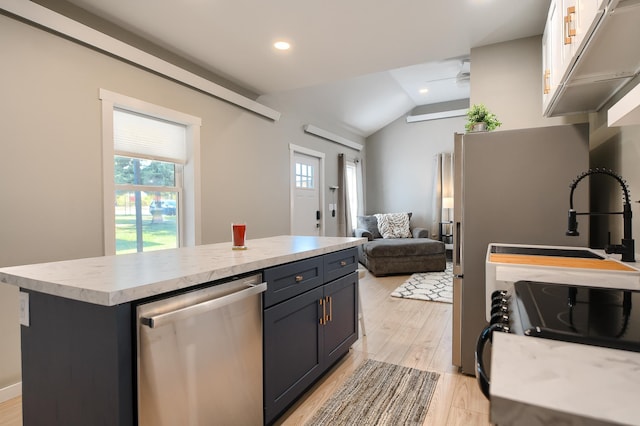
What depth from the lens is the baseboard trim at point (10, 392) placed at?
2041mm

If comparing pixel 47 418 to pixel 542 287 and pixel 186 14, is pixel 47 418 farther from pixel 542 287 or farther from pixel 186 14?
pixel 186 14

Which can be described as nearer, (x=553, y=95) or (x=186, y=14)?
(x=553, y=95)

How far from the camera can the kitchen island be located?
1.08 m

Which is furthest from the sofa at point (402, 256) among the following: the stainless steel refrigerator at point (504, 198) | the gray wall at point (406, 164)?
the stainless steel refrigerator at point (504, 198)

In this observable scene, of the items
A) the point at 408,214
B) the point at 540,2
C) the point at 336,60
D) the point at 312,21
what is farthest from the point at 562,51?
the point at 408,214

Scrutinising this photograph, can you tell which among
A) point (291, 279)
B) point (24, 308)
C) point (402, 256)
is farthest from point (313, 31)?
point (402, 256)

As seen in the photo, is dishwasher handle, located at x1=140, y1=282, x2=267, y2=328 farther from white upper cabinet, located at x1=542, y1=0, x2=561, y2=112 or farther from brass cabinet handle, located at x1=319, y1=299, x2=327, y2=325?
white upper cabinet, located at x1=542, y1=0, x2=561, y2=112

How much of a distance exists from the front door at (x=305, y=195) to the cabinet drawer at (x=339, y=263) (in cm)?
232

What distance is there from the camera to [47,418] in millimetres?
1295

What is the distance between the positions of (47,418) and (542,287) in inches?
71.1

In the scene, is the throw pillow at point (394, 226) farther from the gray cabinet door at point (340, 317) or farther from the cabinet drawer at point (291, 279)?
the cabinet drawer at point (291, 279)

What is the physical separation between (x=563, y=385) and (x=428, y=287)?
456 centimetres

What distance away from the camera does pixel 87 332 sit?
1.14m

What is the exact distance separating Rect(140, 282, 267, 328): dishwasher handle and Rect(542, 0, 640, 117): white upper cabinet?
63.5 inches
